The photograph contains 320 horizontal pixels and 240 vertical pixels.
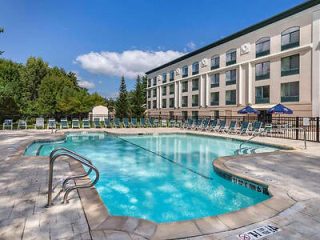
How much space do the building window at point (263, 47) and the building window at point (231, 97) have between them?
5.50m

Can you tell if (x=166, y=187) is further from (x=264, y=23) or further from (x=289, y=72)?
(x=264, y=23)

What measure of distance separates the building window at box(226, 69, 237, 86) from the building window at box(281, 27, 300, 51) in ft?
22.3

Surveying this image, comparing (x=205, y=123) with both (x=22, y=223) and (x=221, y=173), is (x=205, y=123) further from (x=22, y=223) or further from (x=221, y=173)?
(x=22, y=223)

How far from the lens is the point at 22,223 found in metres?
3.37

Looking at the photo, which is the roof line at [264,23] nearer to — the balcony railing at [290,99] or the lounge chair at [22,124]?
the balcony railing at [290,99]

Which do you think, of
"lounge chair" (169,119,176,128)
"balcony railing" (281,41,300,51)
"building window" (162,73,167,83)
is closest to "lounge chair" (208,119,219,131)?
"lounge chair" (169,119,176,128)

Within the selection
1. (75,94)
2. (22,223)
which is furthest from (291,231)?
(75,94)

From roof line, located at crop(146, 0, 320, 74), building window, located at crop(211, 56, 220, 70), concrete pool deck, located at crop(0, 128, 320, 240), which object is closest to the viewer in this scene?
concrete pool deck, located at crop(0, 128, 320, 240)

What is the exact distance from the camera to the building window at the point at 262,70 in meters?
26.5

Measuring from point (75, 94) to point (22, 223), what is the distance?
29.6 metres

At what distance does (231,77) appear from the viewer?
31.2 metres

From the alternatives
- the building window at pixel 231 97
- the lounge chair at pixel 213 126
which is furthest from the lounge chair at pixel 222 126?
the building window at pixel 231 97

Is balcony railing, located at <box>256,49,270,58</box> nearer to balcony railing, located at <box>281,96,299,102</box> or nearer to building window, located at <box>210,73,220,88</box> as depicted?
balcony railing, located at <box>281,96,299,102</box>

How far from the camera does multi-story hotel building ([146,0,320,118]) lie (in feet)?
72.7
